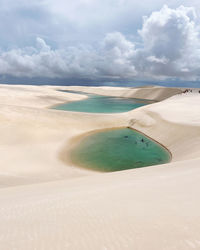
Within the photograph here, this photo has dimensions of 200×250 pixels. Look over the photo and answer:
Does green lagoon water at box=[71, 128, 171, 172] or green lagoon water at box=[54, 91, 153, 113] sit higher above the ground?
green lagoon water at box=[54, 91, 153, 113]

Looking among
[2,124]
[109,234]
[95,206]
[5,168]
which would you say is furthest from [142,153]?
[2,124]

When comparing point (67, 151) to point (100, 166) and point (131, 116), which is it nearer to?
point (100, 166)

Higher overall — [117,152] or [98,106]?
[98,106]

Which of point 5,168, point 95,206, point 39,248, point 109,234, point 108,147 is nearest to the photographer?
point 39,248

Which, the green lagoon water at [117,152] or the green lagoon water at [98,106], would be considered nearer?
the green lagoon water at [117,152]

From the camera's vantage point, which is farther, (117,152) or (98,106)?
(98,106)

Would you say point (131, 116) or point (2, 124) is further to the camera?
point (131, 116)

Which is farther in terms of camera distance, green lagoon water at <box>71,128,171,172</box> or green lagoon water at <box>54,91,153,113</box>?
green lagoon water at <box>54,91,153,113</box>

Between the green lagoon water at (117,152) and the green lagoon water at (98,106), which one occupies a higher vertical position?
the green lagoon water at (98,106)
